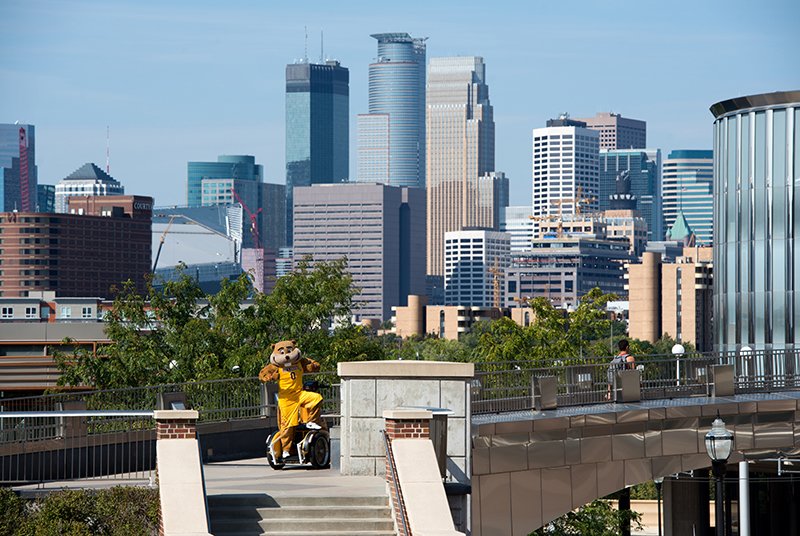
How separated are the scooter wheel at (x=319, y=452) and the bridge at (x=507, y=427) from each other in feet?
3.02

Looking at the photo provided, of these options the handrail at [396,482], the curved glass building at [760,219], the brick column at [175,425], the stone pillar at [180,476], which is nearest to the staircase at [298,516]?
the handrail at [396,482]

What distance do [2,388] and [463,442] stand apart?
86341 millimetres

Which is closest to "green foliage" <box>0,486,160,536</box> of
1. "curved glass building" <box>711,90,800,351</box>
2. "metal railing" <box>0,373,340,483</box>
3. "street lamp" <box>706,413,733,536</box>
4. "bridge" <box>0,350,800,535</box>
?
"metal railing" <box>0,373,340,483</box>

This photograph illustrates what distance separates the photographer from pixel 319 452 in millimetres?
24391

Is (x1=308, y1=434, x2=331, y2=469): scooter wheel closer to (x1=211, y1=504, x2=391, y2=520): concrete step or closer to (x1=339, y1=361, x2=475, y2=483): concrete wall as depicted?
(x1=339, y1=361, x2=475, y2=483): concrete wall

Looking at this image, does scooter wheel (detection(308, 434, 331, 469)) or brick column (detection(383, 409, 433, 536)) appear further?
scooter wheel (detection(308, 434, 331, 469))

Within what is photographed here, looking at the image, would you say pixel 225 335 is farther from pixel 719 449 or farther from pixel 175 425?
pixel 175 425

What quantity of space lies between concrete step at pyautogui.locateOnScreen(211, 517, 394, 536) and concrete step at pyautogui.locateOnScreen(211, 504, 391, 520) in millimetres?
115

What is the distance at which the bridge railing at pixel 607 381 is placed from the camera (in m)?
29.0

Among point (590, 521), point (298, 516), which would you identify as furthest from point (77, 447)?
point (590, 521)

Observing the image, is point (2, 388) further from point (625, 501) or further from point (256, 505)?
point (256, 505)

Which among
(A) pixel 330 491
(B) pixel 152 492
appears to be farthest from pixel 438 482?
(B) pixel 152 492

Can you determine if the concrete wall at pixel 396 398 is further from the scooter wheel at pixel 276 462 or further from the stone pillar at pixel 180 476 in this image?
the stone pillar at pixel 180 476

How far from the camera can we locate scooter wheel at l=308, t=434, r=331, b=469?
956 inches
